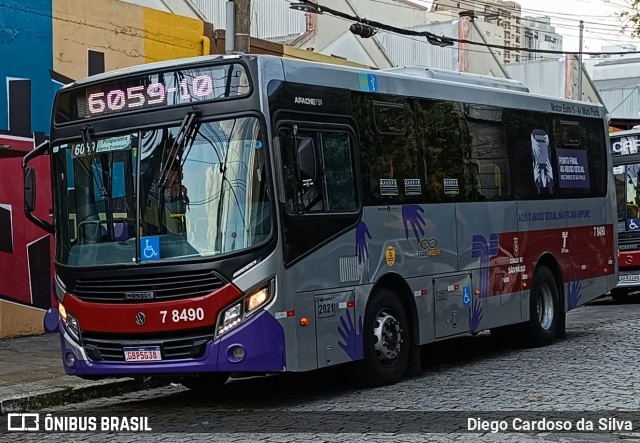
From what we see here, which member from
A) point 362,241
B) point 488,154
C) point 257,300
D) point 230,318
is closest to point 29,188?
point 230,318

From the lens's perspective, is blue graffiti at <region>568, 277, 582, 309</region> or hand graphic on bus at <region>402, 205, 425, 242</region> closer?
hand graphic on bus at <region>402, 205, 425, 242</region>

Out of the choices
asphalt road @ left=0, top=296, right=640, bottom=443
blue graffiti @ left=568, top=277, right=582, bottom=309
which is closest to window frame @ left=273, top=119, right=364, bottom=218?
asphalt road @ left=0, top=296, right=640, bottom=443

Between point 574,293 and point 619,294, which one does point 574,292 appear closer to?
point 574,293

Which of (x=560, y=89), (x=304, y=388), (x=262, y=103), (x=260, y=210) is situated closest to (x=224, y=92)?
Answer: (x=262, y=103)

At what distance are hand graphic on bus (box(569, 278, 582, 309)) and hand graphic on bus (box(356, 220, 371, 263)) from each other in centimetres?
555

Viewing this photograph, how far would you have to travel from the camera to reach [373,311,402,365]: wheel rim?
10.8 metres

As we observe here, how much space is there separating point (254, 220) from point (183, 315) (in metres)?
1.07

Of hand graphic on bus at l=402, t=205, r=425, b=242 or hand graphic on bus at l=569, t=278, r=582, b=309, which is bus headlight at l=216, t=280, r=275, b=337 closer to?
hand graphic on bus at l=402, t=205, r=425, b=242

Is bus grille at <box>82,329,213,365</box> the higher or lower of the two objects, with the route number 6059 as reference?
lower

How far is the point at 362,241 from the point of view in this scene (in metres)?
10.7

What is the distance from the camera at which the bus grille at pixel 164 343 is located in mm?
9352

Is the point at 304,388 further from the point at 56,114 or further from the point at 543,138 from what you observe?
the point at 543,138

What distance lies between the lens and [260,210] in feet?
30.8

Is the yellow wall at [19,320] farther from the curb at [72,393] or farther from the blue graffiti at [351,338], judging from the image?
the blue graffiti at [351,338]
